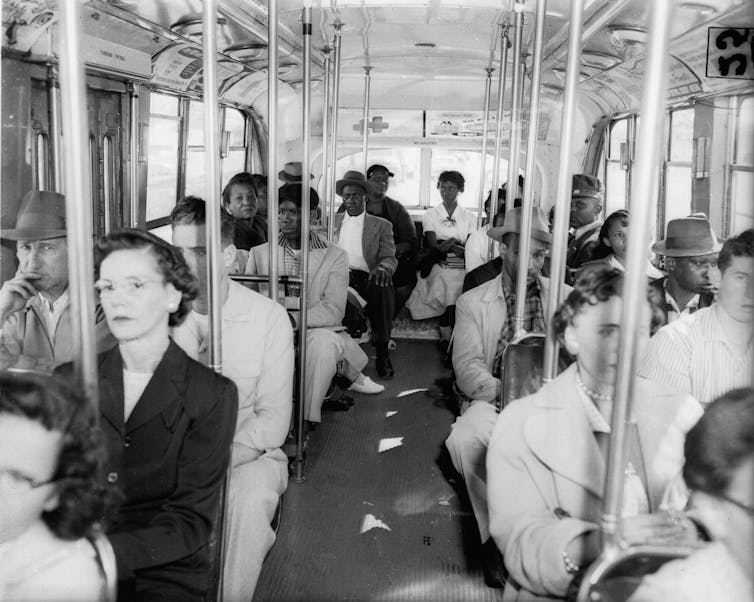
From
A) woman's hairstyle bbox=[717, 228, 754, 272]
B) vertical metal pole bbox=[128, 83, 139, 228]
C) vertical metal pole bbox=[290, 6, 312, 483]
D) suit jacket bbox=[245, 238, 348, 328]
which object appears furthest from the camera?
vertical metal pole bbox=[128, 83, 139, 228]

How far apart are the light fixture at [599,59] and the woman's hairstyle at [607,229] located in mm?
2233

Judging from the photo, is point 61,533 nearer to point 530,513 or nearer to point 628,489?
point 530,513

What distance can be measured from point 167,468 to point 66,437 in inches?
21.0

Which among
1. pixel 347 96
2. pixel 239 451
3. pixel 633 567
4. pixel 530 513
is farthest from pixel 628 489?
pixel 347 96

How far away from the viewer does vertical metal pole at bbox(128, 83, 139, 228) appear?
17.0 ft

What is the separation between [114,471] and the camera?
1.77m

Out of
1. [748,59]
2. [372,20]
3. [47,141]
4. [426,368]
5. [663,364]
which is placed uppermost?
[372,20]

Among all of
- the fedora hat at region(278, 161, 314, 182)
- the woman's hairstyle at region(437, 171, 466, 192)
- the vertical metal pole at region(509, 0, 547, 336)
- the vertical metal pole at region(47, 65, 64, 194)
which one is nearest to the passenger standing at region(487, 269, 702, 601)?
the vertical metal pole at region(509, 0, 547, 336)

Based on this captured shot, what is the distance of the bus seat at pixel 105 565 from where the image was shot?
4.63 ft

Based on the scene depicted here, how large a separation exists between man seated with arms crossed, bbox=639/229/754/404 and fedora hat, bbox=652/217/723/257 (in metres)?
0.72

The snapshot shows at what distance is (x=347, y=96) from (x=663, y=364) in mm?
7625

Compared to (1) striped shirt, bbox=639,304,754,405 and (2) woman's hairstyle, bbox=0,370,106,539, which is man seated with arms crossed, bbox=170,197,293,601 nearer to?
(2) woman's hairstyle, bbox=0,370,106,539

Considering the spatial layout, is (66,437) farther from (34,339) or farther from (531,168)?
(531,168)

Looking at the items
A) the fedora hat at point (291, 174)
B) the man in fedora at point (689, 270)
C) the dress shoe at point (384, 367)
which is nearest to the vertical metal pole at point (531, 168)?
the man in fedora at point (689, 270)
